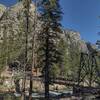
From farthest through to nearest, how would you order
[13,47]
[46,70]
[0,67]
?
[13,47] → [0,67] → [46,70]

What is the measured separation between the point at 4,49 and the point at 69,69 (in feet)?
89.2

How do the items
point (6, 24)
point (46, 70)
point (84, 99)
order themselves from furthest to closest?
point (6, 24) < point (46, 70) < point (84, 99)

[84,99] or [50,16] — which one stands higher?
[50,16]

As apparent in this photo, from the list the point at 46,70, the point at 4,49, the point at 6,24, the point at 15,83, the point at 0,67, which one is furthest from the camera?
the point at 6,24

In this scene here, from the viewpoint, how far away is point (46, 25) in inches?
2046

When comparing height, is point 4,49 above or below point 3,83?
above

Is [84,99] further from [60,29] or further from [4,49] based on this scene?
[4,49]

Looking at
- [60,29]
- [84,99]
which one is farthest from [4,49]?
[84,99]

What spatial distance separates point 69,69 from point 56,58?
211 feet

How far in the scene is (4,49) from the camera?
100375 millimetres

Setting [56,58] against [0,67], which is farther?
[0,67]

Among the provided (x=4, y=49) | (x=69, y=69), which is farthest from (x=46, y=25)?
(x=69, y=69)

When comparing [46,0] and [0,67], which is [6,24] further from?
[46,0]

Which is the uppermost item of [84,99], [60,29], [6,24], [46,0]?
[6,24]
